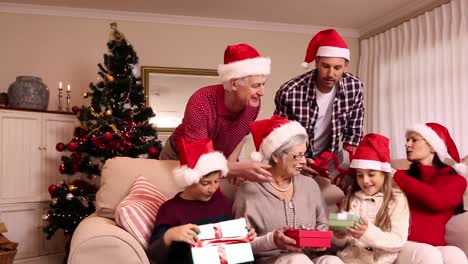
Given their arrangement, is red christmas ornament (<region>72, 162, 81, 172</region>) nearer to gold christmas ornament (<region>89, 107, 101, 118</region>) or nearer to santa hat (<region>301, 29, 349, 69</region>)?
gold christmas ornament (<region>89, 107, 101, 118</region>)

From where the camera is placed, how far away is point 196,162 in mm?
1993

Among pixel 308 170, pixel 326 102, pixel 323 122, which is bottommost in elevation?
pixel 308 170

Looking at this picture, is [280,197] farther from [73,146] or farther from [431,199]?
[73,146]

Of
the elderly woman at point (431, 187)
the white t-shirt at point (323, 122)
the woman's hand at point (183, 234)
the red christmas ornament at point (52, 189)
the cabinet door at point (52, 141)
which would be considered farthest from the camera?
the cabinet door at point (52, 141)

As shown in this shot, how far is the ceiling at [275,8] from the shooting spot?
4.88 metres

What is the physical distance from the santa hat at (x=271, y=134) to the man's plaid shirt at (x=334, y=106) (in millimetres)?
373

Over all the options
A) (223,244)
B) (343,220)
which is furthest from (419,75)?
(223,244)

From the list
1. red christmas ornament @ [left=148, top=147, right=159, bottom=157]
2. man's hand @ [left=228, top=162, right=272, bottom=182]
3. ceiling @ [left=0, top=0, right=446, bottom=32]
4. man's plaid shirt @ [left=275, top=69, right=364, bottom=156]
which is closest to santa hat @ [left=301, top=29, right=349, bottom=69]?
man's plaid shirt @ [left=275, top=69, right=364, bottom=156]

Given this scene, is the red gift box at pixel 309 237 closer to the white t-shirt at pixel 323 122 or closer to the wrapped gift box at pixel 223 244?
the wrapped gift box at pixel 223 244

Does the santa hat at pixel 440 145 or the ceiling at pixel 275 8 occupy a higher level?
the ceiling at pixel 275 8

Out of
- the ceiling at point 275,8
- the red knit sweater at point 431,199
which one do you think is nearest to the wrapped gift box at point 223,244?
the red knit sweater at point 431,199

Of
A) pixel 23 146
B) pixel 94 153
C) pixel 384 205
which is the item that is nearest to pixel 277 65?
pixel 94 153

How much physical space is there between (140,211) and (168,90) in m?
3.48

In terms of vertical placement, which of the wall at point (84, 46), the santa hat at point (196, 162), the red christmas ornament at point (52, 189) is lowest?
the red christmas ornament at point (52, 189)
